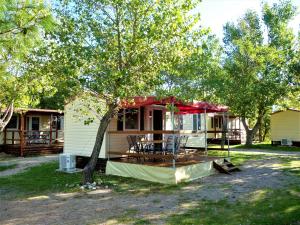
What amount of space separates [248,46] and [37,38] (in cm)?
1826

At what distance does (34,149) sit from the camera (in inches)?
781

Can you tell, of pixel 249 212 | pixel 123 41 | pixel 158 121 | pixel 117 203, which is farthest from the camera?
pixel 158 121

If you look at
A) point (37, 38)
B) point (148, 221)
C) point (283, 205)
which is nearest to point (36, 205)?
point (148, 221)

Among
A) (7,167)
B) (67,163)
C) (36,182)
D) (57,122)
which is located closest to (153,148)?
(67,163)

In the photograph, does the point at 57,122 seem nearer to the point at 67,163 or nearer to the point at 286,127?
the point at 67,163

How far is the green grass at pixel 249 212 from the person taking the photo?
6320mm

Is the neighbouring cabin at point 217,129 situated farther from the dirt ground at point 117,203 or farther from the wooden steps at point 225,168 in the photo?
the dirt ground at point 117,203

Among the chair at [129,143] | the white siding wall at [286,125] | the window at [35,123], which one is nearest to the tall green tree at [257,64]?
the white siding wall at [286,125]

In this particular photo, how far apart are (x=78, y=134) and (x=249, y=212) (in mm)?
8717

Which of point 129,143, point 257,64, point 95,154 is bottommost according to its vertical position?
point 95,154

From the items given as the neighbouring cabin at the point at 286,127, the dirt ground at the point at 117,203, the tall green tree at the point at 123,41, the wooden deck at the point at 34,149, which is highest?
the tall green tree at the point at 123,41

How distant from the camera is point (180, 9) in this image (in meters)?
9.19

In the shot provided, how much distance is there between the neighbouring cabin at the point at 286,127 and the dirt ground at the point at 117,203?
49.9 feet

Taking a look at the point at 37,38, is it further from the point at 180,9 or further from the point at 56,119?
the point at 56,119
